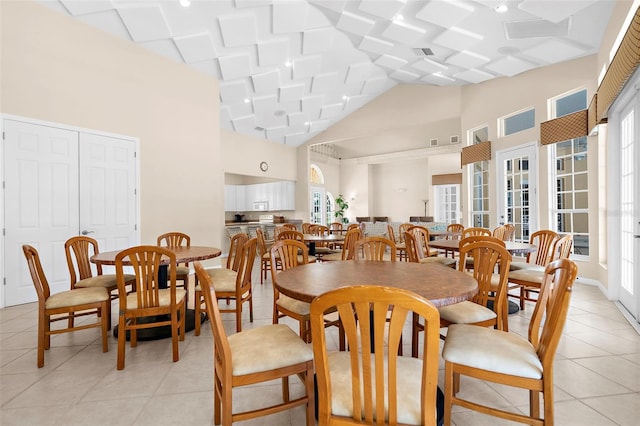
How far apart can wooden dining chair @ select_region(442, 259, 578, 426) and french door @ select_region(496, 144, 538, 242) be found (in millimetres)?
4955

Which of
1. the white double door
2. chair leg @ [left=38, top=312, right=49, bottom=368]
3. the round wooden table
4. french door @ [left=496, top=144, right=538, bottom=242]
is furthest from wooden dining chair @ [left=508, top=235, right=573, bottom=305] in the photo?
the white double door

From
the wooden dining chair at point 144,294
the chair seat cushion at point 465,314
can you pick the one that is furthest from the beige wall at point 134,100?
the chair seat cushion at point 465,314

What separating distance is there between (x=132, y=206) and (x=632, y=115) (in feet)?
21.7

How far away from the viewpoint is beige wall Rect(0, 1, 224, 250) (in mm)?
4113

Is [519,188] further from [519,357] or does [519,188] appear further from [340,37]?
[519,357]

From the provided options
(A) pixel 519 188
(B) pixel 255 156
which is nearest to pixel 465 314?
(A) pixel 519 188

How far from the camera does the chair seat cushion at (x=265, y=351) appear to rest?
1.50 meters

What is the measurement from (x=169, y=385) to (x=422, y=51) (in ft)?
21.7

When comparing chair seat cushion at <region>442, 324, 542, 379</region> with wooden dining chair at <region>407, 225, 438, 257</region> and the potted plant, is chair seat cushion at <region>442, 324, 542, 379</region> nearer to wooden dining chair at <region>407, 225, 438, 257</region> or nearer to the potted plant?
wooden dining chair at <region>407, 225, 438, 257</region>

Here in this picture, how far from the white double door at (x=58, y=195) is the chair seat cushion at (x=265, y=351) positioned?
399 cm

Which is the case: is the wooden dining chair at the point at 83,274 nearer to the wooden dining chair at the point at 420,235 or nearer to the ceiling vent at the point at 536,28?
the wooden dining chair at the point at 420,235

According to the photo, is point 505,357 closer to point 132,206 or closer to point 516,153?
point 132,206

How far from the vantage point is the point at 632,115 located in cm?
349

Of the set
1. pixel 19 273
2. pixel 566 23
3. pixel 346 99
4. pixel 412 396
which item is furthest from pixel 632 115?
pixel 19 273
